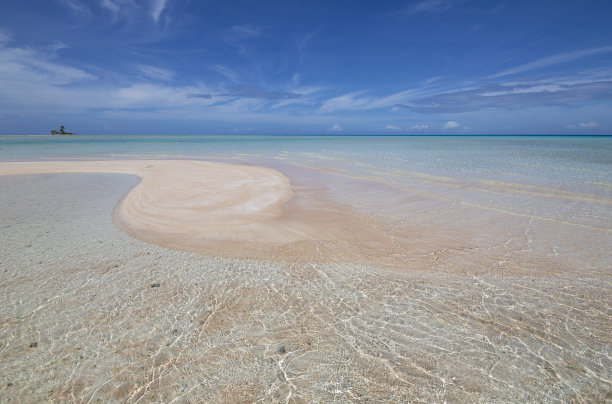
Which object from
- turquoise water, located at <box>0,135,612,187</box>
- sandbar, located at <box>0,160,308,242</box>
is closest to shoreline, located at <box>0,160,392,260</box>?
sandbar, located at <box>0,160,308,242</box>

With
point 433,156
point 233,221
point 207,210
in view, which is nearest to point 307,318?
point 233,221

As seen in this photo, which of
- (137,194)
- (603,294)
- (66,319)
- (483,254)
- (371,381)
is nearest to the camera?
(371,381)

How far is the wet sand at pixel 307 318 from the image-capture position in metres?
2.27

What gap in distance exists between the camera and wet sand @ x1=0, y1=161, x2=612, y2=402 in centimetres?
227

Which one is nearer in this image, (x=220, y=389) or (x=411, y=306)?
(x=220, y=389)

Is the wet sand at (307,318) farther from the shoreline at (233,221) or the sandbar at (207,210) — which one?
the sandbar at (207,210)

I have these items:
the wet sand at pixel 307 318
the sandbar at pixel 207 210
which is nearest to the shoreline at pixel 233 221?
the sandbar at pixel 207 210

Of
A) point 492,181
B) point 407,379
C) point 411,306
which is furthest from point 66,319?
point 492,181

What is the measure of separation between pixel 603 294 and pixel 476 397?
2976mm

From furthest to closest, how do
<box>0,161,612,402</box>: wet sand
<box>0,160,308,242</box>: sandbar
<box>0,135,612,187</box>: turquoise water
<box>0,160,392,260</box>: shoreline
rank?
<box>0,135,612,187</box>: turquoise water
<box>0,160,308,242</box>: sandbar
<box>0,160,392,260</box>: shoreline
<box>0,161,612,402</box>: wet sand

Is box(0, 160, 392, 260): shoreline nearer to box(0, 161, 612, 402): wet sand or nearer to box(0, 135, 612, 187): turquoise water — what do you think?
box(0, 161, 612, 402): wet sand

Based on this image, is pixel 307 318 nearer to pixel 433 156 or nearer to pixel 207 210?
pixel 207 210

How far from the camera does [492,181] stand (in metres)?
12.1

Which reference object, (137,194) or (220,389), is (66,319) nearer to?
(220,389)
